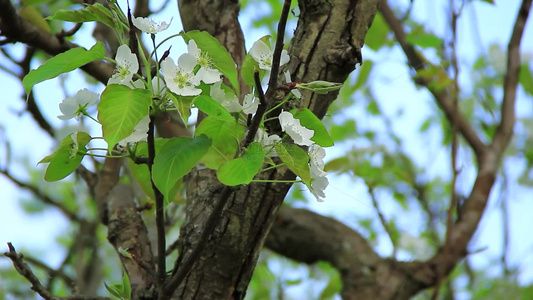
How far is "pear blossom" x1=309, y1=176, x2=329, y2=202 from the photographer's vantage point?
0.74 metres

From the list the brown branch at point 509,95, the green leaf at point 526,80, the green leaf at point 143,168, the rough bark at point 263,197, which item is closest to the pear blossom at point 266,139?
the green leaf at point 143,168

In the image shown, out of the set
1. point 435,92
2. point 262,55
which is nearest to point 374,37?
point 435,92

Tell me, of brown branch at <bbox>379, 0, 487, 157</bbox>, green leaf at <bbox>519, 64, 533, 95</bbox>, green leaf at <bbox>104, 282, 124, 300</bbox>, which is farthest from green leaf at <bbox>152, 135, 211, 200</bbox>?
green leaf at <bbox>519, 64, 533, 95</bbox>

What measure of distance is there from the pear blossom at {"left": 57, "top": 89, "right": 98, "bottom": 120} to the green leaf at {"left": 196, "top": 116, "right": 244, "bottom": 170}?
0.15m

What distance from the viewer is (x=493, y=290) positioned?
2197mm

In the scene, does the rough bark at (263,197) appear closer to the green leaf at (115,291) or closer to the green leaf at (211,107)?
the green leaf at (115,291)

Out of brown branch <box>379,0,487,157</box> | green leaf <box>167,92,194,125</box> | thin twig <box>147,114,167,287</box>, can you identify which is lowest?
thin twig <box>147,114,167,287</box>

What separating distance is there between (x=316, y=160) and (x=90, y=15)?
13.5 inches

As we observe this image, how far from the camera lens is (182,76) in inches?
25.9

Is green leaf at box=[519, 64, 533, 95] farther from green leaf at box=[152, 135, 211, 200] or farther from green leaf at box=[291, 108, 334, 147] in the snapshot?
green leaf at box=[152, 135, 211, 200]

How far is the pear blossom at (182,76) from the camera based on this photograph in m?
0.64

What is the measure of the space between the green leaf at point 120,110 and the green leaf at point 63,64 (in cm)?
5

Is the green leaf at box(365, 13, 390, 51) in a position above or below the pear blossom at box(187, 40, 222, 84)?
above

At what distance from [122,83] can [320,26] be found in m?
0.44
